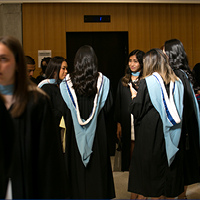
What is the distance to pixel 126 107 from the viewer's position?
13.3ft

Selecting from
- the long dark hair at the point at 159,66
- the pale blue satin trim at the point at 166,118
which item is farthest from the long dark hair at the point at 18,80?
the long dark hair at the point at 159,66

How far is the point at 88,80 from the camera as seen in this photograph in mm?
3016

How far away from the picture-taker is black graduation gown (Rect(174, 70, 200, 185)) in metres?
3.16

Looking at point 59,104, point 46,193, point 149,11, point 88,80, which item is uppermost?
point 149,11

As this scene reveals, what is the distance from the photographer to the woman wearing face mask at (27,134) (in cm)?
142

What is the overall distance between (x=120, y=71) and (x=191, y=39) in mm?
1721

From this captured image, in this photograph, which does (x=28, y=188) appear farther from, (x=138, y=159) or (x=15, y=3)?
(x=15, y=3)

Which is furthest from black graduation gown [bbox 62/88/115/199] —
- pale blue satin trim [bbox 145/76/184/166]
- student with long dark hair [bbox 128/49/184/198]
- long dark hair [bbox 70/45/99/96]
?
pale blue satin trim [bbox 145/76/184/166]

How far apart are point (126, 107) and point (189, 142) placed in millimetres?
1070

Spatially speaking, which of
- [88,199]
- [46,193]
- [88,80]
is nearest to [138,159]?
[88,199]

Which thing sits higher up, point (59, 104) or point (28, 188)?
point (59, 104)

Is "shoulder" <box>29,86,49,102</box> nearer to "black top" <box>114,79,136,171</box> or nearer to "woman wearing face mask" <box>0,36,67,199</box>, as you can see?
"woman wearing face mask" <box>0,36,67,199</box>

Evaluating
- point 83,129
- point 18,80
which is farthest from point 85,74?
point 18,80

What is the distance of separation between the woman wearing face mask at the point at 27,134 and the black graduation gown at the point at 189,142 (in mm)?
2006
